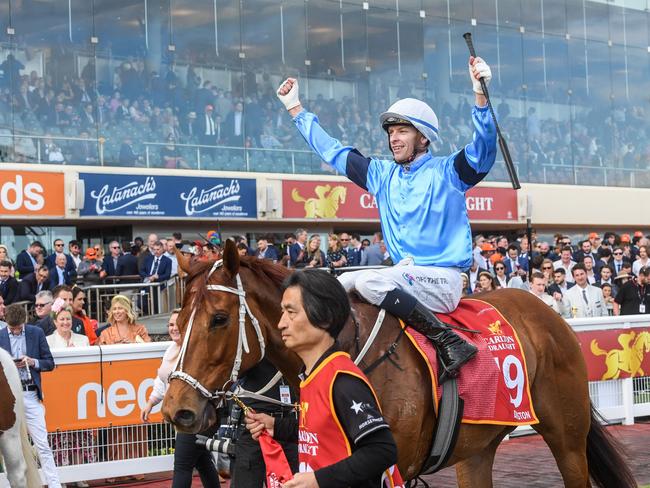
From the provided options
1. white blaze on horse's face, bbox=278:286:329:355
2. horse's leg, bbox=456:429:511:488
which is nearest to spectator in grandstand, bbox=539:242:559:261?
horse's leg, bbox=456:429:511:488

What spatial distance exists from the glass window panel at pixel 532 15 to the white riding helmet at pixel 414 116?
24.5m

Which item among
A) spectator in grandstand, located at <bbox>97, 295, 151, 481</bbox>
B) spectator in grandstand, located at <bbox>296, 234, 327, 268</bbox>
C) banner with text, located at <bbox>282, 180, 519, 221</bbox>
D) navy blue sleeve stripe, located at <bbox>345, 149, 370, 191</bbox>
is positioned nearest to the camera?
navy blue sleeve stripe, located at <bbox>345, 149, 370, 191</bbox>

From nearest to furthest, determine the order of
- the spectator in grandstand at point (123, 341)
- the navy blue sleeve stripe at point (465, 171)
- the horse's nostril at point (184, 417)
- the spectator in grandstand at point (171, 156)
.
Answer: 1. the horse's nostril at point (184, 417)
2. the navy blue sleeve stripe at point (465, 171)
3. the spectator in grandstand at point (123, 341)
4. the spectator in grandstand at point (171, 156)

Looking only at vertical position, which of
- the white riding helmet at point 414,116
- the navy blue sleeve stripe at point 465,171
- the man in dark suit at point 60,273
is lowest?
the man in dark suit at point 60,273

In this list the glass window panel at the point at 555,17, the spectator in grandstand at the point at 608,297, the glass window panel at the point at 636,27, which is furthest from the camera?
the glass window panel at the point at 636,27

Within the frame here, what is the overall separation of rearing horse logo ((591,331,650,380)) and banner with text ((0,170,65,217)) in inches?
450

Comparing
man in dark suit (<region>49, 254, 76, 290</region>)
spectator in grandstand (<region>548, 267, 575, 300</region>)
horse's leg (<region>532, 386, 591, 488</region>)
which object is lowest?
horse's leg (<region>532, 386, 591, 488</region>)

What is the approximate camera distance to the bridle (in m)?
4.18

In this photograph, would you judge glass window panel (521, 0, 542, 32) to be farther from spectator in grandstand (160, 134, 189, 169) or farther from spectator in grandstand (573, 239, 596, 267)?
spectator in grandstand (160, 134, 189, 169)

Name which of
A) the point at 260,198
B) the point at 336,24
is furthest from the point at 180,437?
the point at 336,24

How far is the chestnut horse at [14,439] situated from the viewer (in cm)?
741

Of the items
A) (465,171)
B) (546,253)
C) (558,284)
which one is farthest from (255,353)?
(546,253)

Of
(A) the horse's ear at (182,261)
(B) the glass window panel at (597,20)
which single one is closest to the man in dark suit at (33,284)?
(A) the horse's ear at (182,261)

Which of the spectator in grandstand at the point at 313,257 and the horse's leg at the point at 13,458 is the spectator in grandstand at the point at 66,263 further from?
the horse's leg at the point at 13,458
